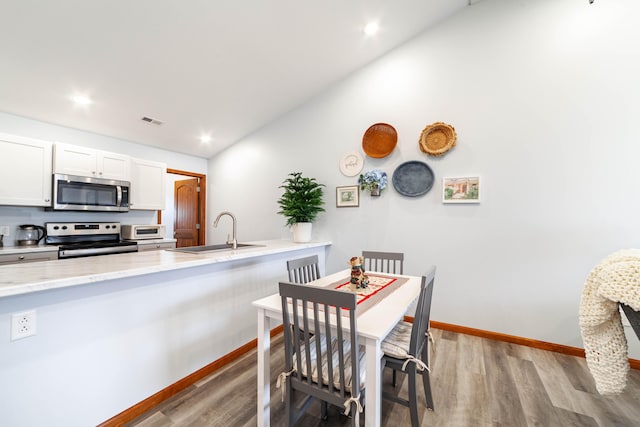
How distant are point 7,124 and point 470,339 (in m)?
5.42

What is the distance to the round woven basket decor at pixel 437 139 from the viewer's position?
291 cm

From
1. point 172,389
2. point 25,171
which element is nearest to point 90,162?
point 25,171

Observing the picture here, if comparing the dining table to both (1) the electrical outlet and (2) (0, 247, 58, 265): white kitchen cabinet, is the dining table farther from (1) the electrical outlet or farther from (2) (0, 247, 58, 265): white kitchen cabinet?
(2) (0, 247, 58, 265): white kitchen cabinet

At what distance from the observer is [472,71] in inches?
113

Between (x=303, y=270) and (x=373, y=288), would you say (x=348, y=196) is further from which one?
(x=373, y=288)

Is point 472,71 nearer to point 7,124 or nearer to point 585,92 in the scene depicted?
point 585,92

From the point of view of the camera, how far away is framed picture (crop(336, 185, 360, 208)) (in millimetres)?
3459

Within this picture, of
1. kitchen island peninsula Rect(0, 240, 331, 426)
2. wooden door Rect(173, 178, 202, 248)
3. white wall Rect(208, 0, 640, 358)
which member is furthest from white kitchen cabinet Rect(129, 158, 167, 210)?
white wall Rect(208, 0, 640, 358)

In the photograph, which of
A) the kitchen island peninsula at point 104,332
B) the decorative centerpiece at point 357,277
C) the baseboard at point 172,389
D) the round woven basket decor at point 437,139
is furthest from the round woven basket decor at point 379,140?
the baseboard at point 172,389

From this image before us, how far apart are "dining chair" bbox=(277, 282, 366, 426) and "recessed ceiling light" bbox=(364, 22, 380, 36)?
2.87 m

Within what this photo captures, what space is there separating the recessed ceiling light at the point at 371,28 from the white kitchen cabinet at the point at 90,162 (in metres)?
3.40

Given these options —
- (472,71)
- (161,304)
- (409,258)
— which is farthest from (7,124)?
(472,71)

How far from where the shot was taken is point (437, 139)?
3004mm

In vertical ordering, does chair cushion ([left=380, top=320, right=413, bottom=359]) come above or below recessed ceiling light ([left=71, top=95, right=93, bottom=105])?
below
